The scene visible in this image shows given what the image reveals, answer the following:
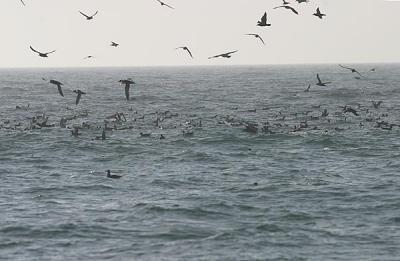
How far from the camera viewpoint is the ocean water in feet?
70.0

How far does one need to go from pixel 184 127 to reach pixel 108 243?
Result: 108 feet

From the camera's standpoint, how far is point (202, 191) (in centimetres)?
2956

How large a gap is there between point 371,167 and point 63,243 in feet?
65.0

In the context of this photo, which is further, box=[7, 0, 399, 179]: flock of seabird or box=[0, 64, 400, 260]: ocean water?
box=[7, 0, 399, 179]: flock of seabird

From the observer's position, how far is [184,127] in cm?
5406

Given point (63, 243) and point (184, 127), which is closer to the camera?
point (63, 243)

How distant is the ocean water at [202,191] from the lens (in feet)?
70.0

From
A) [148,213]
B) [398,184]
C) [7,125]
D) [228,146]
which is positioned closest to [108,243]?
[148,213]

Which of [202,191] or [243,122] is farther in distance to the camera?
[243,122]

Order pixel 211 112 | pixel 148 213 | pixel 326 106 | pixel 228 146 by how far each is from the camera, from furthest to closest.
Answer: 1. pixel 326 106
2. pixel 211 112
3. pixel 228 146
4. pixel 148 213

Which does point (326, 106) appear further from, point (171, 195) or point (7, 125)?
point (171, 195)

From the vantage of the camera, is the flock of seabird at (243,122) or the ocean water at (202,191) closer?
the ocean water at (202,191)

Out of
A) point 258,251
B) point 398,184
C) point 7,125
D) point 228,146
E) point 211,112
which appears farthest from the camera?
point 211,112

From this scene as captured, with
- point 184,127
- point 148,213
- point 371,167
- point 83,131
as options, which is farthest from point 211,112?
point 148,213
